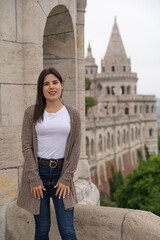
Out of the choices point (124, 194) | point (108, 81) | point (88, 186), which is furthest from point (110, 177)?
point (88, 186)

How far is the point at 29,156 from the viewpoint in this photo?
2.52m

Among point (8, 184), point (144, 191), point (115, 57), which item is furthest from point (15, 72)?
point (115, 57)

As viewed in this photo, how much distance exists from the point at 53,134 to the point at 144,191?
1780 centimetres

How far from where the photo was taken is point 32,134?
257 cm

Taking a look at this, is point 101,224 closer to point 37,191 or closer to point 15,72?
point 37,191

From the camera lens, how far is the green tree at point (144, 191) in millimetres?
17625

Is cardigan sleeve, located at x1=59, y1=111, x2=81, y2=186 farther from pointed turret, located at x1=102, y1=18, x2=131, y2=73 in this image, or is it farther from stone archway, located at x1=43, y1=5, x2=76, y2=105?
pointed turret, located at x1=102, y1=18, x2=131, y2=73

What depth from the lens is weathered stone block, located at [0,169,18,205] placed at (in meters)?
3.20

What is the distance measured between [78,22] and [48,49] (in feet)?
1.86

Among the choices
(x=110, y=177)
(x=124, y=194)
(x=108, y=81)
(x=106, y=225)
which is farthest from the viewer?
(x=108, y=81)

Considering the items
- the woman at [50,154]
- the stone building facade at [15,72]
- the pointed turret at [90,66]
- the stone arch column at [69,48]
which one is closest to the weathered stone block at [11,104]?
the stone building facade at [15,72]

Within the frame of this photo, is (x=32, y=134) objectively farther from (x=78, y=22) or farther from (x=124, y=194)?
(x=124, y=194)

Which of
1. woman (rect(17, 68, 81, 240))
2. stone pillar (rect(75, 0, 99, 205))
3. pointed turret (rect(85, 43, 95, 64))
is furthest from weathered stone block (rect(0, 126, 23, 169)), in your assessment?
pointed turret (rect(85, 43, 95, 64))

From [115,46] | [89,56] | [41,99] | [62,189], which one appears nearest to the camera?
[62,189]
